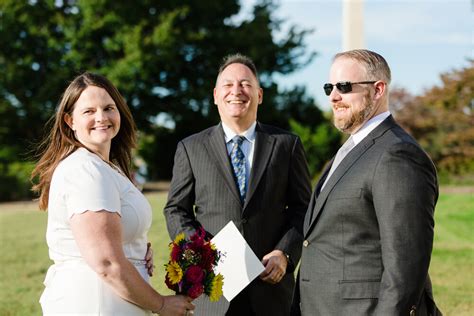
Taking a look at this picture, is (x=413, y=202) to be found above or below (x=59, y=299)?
above

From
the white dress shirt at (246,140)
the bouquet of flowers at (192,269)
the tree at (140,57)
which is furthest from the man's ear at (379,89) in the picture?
the tree at (140,57)

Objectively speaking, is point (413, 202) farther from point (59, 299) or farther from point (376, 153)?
point (59, 299)

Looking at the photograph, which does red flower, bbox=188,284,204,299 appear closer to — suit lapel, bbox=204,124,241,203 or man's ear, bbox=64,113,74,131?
man's ear, bbox=64,113,74,131

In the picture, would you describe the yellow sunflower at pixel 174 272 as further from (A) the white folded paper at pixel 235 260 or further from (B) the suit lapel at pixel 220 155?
(B) the suit lapel at pixel 220 155

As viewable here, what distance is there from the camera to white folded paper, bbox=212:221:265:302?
410cm

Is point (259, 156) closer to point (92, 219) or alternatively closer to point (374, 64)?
point (374, 64)

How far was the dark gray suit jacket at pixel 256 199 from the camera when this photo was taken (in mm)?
4453

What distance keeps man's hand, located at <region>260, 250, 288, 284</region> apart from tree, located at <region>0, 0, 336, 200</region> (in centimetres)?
2449

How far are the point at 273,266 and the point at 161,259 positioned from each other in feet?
21.0

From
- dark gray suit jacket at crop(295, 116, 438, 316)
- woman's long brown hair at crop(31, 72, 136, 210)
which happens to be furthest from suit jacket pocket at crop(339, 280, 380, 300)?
woman's long brown hair at crop(31, 72, 136, 210)

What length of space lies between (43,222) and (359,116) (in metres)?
15.7

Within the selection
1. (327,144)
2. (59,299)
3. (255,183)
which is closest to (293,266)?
(255,183)

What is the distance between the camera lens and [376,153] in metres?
3.13

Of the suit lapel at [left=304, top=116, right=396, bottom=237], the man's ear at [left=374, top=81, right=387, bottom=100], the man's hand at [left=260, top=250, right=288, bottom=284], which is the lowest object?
the man's hand at [left=260, top=250, right=288, bottom=284]
